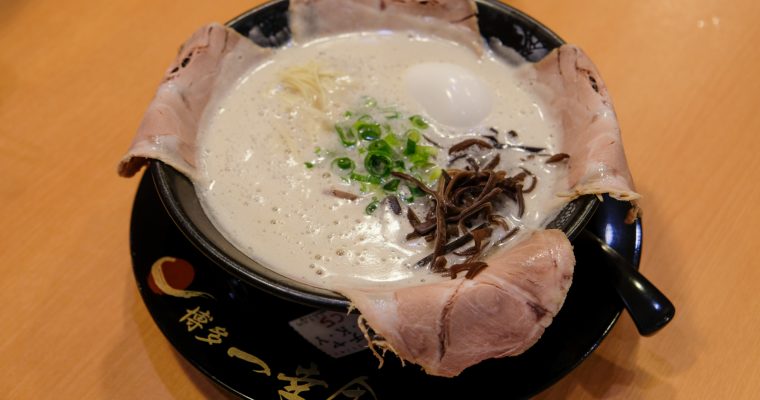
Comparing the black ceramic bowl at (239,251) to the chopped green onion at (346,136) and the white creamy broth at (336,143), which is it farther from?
the chopped green onion at (346,136)

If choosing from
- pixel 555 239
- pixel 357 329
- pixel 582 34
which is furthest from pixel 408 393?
pixel 582 34

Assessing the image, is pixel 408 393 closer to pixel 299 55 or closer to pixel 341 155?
pixel 341 155

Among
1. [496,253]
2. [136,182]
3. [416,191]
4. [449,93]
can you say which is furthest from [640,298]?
[136,182]

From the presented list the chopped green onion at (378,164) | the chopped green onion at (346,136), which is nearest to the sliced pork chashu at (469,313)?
the chopped green onion at (378,164)

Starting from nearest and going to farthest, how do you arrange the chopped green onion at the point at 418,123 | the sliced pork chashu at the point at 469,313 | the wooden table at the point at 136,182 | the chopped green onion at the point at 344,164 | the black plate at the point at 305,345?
the sliced pork chashu at the point at 469,313 < the black plate at the point at 305,345 < the wooden table at the point at 136,182 < the chopped green onion at the point at 344,164 < the chopped green onion at the point at 418,123

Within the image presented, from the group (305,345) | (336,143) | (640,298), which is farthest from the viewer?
(336,143)

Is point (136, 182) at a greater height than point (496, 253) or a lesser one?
lesser

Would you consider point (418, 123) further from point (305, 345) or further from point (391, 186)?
point (305, 345)
